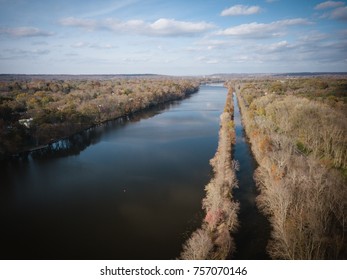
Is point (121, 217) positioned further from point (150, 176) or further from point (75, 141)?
point (75, 141)

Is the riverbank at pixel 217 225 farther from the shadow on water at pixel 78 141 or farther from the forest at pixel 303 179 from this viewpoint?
the shadow on water at pixel 78 141

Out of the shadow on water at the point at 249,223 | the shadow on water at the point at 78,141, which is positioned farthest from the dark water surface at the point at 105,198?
the shadow on water at the point at 249,223

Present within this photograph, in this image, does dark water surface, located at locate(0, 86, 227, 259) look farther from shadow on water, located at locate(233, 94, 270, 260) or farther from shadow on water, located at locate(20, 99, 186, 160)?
shadow on water, located at locate(233, 94, 270, 260)

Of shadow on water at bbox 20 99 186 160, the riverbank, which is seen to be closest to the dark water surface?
shadow on water at bbox 20 99 186 160

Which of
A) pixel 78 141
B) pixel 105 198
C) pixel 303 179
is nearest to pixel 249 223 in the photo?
pixel 303 179

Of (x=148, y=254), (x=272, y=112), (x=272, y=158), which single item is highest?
(x=272, y=112)
